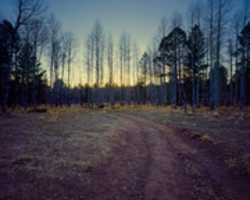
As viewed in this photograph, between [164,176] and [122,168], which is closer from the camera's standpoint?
[164,176]

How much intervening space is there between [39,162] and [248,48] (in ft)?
100

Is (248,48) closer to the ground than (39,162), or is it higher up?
higher up

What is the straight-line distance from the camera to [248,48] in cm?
2700

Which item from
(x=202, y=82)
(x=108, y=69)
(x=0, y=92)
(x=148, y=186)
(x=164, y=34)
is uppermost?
(x=164, y=34)

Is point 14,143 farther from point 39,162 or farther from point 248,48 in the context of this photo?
point 248,48

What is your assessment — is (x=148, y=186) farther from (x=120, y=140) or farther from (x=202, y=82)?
(x=202, y=82)

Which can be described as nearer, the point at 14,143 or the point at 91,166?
the point at 91,166

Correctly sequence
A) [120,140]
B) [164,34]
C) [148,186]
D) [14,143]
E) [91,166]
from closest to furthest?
[148,186], [91,166], [14,143], [120,140], [164,34]

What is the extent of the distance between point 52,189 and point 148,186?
89.7 inches

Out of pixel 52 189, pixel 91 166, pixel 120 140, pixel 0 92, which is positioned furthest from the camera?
pixel 0 92

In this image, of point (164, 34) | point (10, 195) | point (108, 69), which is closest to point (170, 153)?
point (10, 195)

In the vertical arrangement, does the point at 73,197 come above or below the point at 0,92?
below

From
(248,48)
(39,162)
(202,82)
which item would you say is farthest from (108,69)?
(39,162)

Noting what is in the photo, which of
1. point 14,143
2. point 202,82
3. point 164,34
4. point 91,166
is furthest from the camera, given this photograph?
point 202,82
